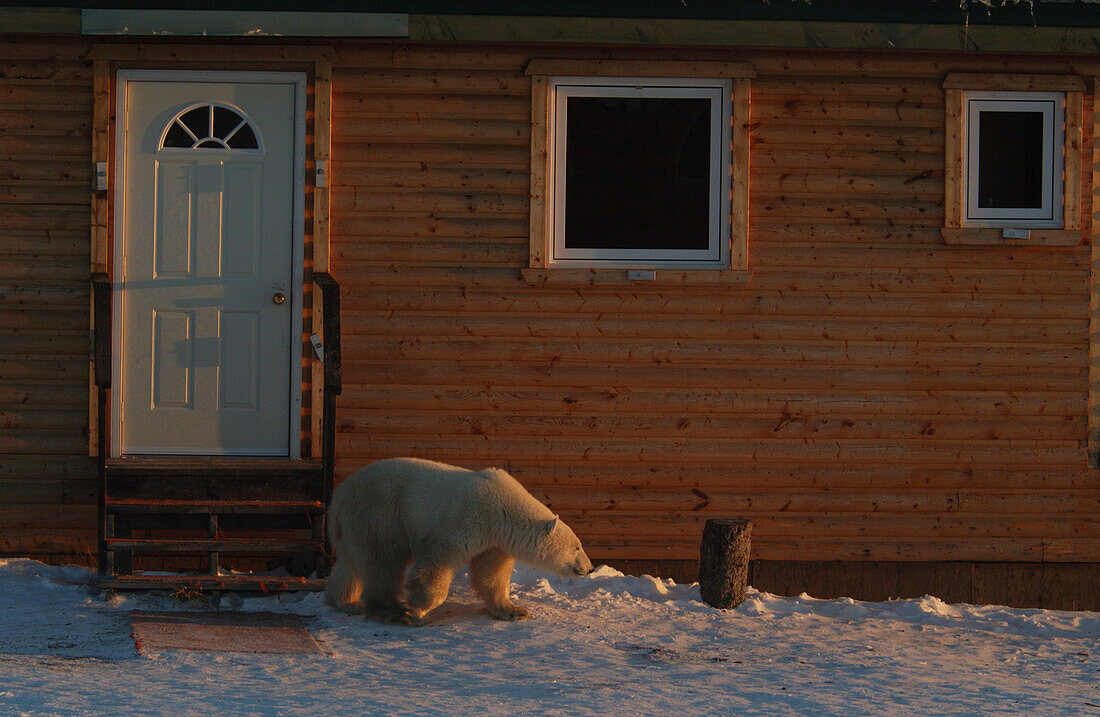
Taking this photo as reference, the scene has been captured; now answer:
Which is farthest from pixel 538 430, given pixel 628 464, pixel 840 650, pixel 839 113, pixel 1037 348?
pixel 1037 348

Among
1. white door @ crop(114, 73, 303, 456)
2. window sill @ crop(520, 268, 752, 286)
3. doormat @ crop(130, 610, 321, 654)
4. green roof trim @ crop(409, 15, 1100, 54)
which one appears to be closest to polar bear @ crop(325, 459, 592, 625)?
doormat @ crop(130, 610, 321, 654)

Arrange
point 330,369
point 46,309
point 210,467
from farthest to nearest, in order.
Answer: point 46,309 < point 210,467 < point 330,369

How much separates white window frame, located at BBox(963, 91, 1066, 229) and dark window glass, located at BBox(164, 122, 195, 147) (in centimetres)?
494

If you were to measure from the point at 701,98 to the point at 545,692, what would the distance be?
4.05 meters

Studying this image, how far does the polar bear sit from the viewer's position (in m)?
5.62

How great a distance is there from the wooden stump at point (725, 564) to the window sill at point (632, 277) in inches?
60.5

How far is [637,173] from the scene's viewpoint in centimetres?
704

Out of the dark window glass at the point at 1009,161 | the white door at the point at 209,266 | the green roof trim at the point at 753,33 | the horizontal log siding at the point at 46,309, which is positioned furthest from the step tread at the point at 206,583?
the dark window glass at the point at 1009,161

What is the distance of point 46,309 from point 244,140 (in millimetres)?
1593

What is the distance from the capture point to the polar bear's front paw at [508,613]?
5754mm

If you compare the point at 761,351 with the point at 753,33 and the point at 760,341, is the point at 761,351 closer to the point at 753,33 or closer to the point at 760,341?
the point at 760,341

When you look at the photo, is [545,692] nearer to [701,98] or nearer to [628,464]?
[628,464]

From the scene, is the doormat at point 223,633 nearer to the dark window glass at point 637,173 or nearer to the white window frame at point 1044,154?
the dark window glass at point 637,173

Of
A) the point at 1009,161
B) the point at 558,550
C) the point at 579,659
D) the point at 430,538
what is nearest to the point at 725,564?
the point at 558,550
